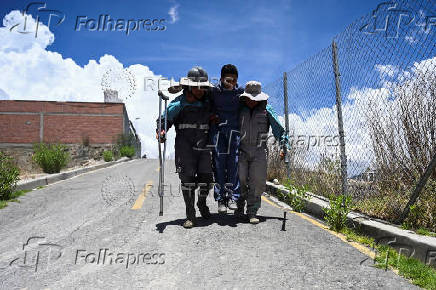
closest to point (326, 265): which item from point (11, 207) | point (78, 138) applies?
point (11, 207)

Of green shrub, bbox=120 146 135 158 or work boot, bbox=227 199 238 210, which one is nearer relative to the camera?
work boot, bbox=227 199 238 210

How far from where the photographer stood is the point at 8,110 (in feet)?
128

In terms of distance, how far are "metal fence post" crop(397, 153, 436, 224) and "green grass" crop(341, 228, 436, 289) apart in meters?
0.49

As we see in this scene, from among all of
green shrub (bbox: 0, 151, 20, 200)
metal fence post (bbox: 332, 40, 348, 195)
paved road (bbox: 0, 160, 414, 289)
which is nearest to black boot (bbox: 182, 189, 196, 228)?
paved road (bbox: 0, 160, 414, 289)

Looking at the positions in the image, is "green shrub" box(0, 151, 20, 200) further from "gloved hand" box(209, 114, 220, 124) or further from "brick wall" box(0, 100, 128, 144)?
"brick wall" box(0, 100, 128, 144)

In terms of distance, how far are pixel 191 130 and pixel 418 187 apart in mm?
2601

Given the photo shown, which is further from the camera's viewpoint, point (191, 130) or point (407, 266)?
point (191, 130)

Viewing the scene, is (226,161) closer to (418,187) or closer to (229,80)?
(229,80)

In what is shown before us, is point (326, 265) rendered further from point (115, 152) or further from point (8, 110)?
point (8, 110)

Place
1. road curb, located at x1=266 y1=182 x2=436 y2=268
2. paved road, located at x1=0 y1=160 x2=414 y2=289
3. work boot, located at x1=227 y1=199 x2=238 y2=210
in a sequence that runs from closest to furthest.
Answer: paved road, located at x1=0 y1=160 x2=414 y2=289 → road curb, located at x1=266 y1=182 x2=436 y2=268 → work boot, located at x1=227 y1=199 x2=238 y2=210

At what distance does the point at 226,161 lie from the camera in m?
4.61

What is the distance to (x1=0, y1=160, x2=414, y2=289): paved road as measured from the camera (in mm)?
2748

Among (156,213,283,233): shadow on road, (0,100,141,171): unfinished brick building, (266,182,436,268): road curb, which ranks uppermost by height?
(0,100,141,171): unfinished brick building

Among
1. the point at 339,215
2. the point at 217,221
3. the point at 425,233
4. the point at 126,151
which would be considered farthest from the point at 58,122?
the point at 425,233
